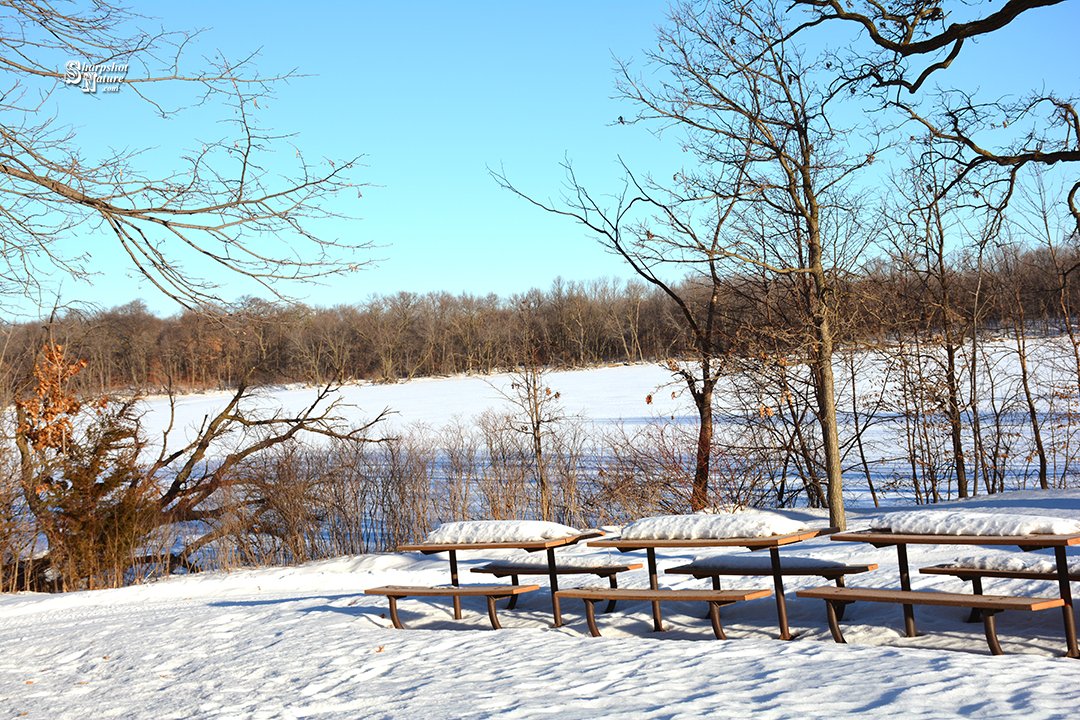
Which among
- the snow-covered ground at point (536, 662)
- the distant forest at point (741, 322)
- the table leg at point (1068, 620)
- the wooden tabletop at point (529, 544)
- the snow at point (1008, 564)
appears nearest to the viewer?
the snow-covered ground at point (536, 662)

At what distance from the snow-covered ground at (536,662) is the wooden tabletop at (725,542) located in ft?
2.02

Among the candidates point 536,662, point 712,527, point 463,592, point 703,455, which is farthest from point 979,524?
point 703,455

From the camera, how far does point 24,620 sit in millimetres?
11273

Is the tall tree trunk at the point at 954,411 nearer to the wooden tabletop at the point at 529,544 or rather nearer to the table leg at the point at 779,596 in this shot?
the wooden tabletop at the point at 529,544

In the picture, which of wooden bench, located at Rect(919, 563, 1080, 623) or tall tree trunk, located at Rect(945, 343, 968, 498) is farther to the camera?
tall tree trunk, located at Rect(945, 343, 968, 498)

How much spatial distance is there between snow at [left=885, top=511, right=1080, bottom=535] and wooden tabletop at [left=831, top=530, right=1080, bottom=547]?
1.3 inches

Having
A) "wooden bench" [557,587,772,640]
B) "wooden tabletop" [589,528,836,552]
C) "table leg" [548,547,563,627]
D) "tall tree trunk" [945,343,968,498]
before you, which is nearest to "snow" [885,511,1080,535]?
"wooden tabletop" [589,528,836,552]

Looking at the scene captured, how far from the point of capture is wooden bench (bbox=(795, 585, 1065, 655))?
5.32m

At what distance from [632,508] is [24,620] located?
9000mm

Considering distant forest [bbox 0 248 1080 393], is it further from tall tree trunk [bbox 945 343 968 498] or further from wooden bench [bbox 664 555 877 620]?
wooden bench [bbox 664 555 877 620]

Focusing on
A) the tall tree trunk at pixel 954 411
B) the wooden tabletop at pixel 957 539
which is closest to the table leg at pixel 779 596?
the wooden tabletop at pixel 957 539

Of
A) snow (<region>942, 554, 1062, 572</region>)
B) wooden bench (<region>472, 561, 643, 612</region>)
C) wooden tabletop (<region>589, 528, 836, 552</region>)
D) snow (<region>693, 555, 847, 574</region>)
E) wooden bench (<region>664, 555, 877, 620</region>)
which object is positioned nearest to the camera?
snow (<region>942, 554, 1062, 572</region>)

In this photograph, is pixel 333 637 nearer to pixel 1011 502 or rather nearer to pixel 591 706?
pixel 591 706

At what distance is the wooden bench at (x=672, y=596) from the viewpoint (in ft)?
21.1
